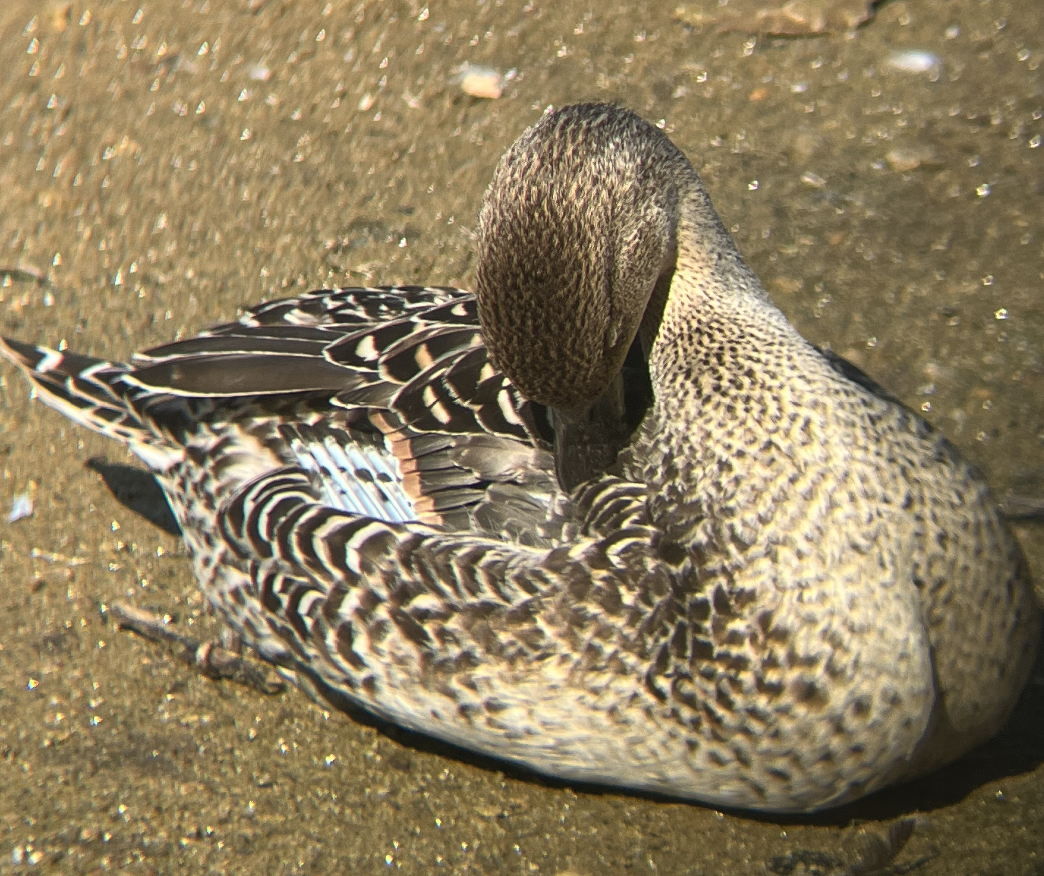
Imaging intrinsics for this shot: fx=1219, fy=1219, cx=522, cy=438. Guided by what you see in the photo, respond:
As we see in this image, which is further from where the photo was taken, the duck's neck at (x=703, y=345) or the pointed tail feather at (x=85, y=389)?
the pointed tail feather at (x=85, y=389)

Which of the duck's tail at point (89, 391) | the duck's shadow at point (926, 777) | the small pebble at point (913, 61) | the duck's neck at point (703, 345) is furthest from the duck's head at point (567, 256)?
the small pebble at point (913, 61)

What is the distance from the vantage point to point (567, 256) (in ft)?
8.08

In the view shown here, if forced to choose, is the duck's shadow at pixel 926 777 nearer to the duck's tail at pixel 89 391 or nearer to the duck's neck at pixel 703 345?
the duck's neck at pixel 703 345

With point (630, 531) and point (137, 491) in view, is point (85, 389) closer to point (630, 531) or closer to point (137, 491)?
point (137, 491)

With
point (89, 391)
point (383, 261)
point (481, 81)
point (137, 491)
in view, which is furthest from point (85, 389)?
point (481, 81)

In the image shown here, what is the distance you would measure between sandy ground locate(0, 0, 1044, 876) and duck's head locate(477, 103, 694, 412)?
114cm

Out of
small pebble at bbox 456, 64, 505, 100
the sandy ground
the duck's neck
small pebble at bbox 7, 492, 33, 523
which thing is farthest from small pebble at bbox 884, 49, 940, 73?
small pebble at bbox 7, 492, 33, 523

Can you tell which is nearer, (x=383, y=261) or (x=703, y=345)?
(x=703, y=345)

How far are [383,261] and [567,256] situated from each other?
6.76ft

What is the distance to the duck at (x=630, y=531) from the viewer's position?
100 inches

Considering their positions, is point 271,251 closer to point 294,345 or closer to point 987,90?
point 294,345

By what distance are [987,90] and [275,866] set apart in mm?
3577

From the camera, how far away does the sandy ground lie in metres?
2.96

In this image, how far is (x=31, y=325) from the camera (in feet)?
15.0
